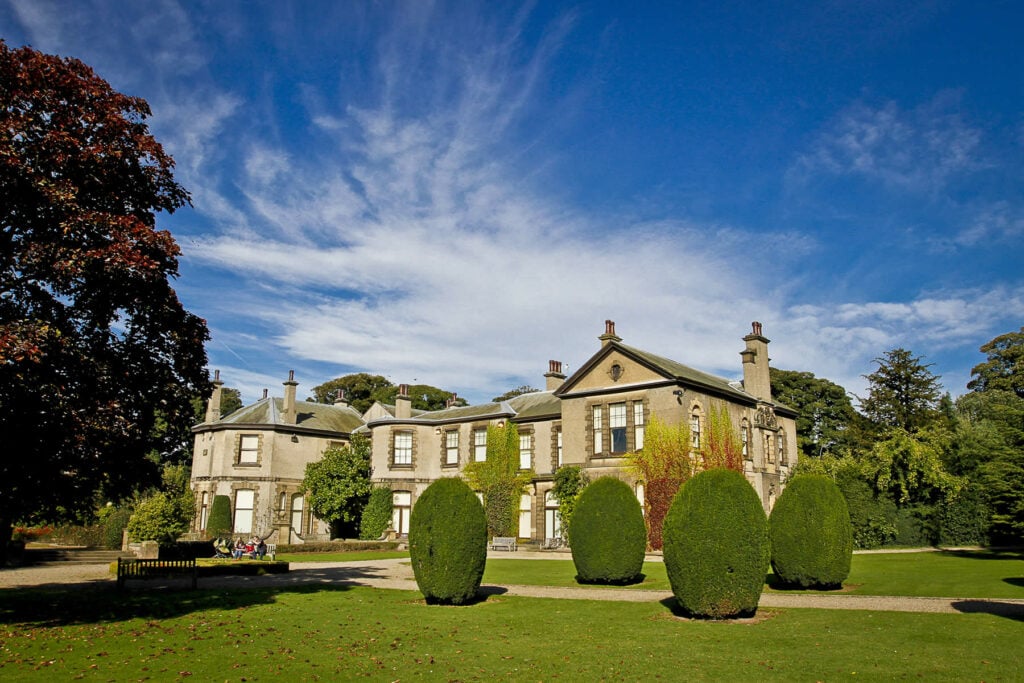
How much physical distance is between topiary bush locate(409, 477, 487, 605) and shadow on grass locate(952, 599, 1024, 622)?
9.51 m

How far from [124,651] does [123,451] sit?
15.5 feet

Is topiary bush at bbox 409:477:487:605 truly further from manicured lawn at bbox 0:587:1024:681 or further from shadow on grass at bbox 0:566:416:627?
shadow on grass at bbox 0:566:416:627

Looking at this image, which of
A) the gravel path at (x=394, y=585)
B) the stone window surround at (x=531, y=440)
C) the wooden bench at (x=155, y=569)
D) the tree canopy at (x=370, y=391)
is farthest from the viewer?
the tree canopy at (x=370, y=391)

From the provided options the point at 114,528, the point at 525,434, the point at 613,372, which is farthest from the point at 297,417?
the point at 613,372

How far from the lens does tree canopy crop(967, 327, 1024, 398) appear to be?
51000mm

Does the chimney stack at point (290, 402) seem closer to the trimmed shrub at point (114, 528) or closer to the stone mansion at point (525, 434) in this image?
the stone mansion at point (525, 434)

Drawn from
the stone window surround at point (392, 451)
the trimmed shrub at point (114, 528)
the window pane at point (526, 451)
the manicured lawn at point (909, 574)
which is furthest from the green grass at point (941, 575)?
the trimmed shrub at point (114, 528)

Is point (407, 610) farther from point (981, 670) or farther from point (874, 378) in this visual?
point (874, 378)

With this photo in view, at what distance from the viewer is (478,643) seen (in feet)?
38.3

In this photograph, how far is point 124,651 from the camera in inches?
428

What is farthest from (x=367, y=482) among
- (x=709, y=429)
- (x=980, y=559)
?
(x=980, y=559)

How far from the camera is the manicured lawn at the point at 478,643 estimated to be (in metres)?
9.43

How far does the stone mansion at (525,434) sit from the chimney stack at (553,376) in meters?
0.07

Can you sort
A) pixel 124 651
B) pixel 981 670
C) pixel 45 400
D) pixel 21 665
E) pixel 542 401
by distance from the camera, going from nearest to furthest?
pixel 981 670, pixel 21 665, pixel 124 651, pixel 45 400, pixel 542 401
